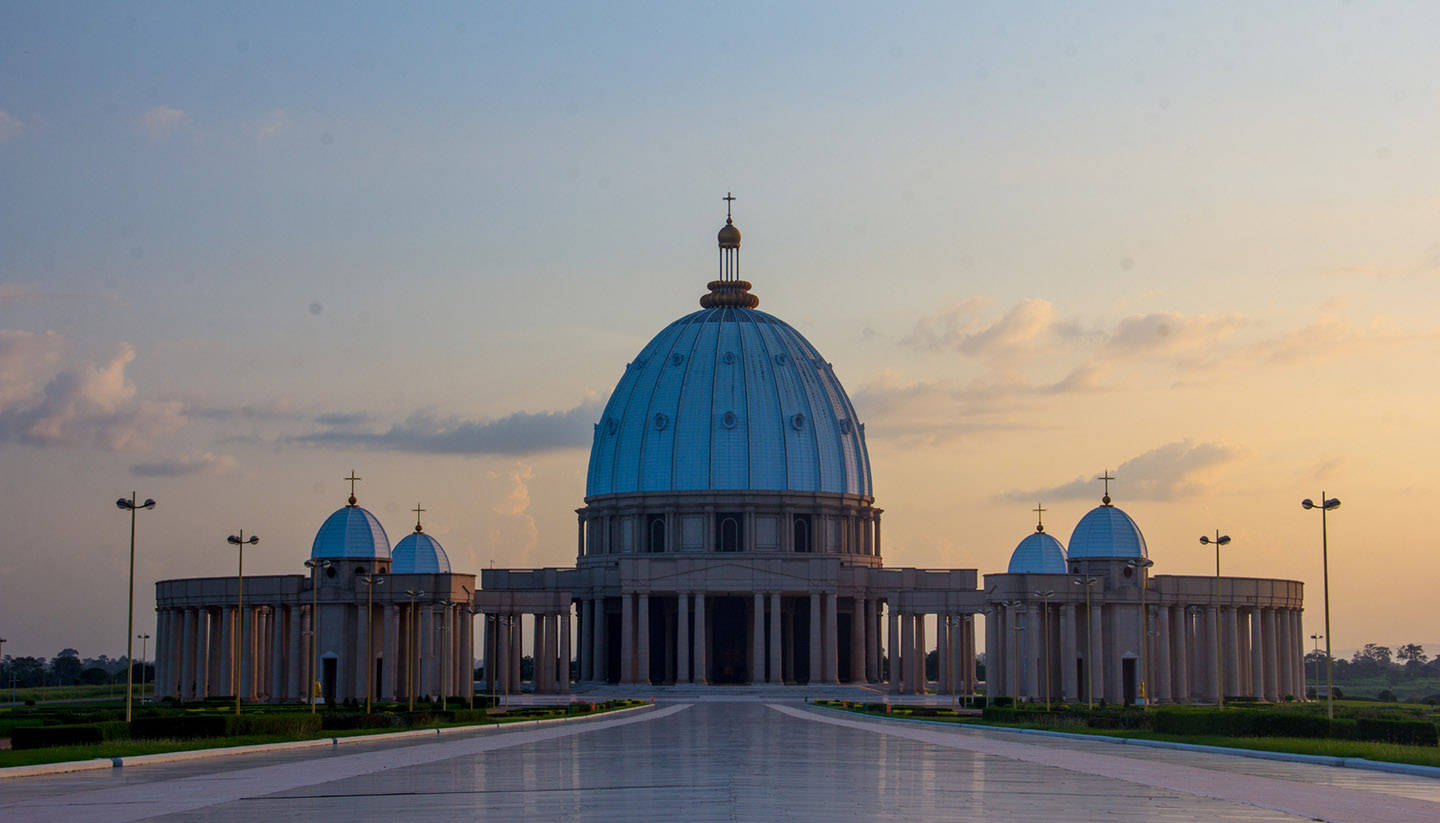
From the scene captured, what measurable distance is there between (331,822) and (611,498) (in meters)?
109

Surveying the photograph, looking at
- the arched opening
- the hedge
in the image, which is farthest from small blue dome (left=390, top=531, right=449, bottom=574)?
the hedge

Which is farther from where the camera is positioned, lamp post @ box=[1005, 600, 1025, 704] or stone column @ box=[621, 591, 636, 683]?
stone column @ box=[621, 591, 636, 683]

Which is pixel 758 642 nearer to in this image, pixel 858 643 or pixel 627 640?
pixel 627 640

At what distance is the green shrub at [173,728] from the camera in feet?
149

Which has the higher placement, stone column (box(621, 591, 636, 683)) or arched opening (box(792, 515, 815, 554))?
arched opening (box(792, 515, 815, 554))

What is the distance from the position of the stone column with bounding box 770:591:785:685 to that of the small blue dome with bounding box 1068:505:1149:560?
2089 cm

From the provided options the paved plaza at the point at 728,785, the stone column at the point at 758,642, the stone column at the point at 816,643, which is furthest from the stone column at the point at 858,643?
the paved plaza at the point at 728,785

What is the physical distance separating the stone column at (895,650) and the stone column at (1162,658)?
17471mm

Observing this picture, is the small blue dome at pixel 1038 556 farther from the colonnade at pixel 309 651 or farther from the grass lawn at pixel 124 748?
the grass lawn at pixel 124 748

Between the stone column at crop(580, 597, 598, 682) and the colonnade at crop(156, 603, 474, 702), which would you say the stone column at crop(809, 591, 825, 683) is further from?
the colonnade at crop(156, 603, 474, 702)

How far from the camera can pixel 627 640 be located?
385ft

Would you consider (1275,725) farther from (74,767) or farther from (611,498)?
(611,498)

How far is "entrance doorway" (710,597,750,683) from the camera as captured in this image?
125938 mm

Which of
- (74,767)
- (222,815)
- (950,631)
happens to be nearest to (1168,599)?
(950,631)
